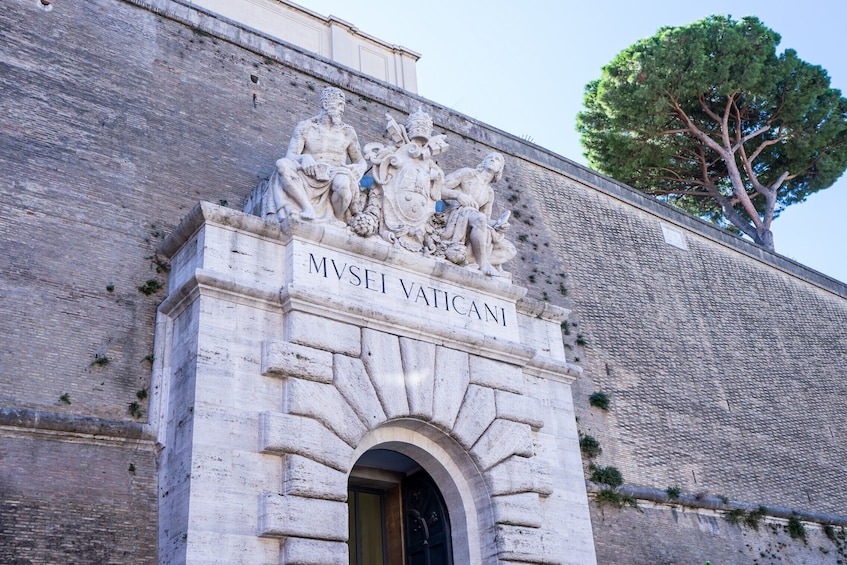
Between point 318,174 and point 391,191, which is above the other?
point 391,191

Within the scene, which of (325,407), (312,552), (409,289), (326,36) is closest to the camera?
(312,552)

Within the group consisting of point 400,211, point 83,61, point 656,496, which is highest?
point 83,61

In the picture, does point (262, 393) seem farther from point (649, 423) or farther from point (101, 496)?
point (649, 423)

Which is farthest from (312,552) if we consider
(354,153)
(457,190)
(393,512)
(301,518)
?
(457,190)

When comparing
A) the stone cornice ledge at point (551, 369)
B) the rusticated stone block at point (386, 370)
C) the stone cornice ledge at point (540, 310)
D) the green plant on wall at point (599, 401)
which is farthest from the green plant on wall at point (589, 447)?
the rusticated stone block at point (386, 370)

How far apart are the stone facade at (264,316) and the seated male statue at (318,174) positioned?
1.10m

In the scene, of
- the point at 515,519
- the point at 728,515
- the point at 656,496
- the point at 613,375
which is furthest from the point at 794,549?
the point at 515,519

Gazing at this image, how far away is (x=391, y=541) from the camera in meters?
10.1

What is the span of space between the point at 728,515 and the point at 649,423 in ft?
4.89

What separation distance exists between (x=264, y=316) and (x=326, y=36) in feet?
35.9

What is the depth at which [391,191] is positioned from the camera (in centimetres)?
991

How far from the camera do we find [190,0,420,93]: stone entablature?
17.1 metres

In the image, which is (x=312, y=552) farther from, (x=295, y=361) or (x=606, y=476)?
(x=606, y=476)

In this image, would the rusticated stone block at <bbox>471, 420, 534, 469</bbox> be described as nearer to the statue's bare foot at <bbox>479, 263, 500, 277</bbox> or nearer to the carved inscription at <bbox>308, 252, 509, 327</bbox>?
the carved inscription at <bbox>308, 252, 509, 327</bbox>
